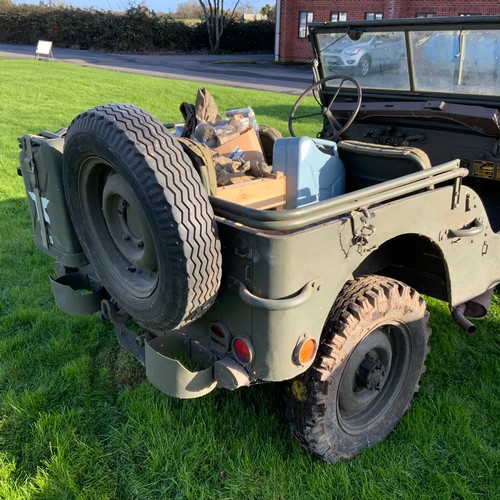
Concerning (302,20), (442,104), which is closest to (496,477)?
(442,104)

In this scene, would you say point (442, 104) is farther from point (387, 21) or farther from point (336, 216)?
point (336, 216)

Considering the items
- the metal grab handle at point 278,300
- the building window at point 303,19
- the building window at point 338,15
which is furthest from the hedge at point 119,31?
the metal grab handle at point 278,300

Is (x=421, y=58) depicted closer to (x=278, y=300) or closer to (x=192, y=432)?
(x=278, y=300)

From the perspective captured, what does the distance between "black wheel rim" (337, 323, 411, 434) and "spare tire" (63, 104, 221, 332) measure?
0.83 meters

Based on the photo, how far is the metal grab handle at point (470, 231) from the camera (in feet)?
8.54

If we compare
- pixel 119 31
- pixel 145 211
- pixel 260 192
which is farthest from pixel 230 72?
pixel 145 211

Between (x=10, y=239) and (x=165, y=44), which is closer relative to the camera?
(x=10, y=239)

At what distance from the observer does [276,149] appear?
2.88 metres

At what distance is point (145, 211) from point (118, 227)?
0.52 meters

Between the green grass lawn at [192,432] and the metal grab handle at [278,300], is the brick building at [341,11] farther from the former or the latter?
the metal grab handle at [278,300]

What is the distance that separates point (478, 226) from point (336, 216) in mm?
916

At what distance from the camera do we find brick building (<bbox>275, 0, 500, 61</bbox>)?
805 inches

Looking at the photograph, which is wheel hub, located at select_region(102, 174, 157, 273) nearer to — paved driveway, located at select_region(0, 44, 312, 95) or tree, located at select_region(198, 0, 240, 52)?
paved driveway, located at select_region(0, 44, 312, 95)

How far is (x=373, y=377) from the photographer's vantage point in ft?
8.50
